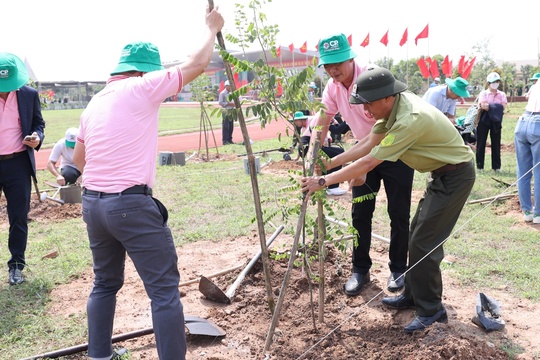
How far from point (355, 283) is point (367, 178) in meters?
0.90

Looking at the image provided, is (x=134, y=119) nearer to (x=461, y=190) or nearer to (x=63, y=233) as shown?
(x=461, y=190)

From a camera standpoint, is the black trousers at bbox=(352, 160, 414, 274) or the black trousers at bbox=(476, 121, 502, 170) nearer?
the black trousers at bbox=(352, 160, 414, 274)

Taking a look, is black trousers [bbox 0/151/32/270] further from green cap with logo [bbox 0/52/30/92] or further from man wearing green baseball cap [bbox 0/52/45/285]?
green cap with logo [bbox 0/52/30/92]

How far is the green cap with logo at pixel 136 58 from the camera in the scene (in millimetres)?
2939

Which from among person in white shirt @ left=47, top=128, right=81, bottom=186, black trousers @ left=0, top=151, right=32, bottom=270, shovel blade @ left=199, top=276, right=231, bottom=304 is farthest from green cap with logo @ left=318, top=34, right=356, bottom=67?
person in white shirt @ left=47, top=128, right=81, bottom=186

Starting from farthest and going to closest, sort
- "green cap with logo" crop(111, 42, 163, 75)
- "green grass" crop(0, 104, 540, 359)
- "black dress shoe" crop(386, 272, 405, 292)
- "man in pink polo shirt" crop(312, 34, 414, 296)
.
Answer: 1. "black dress shoe" crop(386, 272, 405, 292)
2. "green grass" crop(0, 104, 540, 359)
3. "man in pink polo shirt" crop(312, 34, 414, 296)
4. "green cap with logo" crop(111, 42, 163, 75)

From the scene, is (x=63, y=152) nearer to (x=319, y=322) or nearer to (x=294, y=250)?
(x=319, y=322)

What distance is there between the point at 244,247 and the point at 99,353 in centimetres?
265

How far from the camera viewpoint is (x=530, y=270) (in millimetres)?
4828

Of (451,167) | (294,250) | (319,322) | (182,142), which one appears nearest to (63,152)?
(319,322)

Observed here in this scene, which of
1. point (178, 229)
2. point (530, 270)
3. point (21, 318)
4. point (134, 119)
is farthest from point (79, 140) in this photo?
point (530, 270)

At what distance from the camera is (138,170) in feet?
9.39

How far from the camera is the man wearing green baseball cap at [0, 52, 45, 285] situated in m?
4.73

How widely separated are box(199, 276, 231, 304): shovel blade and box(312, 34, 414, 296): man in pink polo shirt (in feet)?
3.39
